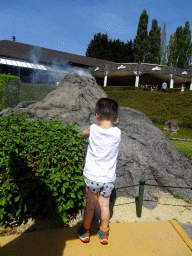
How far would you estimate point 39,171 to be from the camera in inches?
109

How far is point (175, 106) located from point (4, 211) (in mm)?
18562

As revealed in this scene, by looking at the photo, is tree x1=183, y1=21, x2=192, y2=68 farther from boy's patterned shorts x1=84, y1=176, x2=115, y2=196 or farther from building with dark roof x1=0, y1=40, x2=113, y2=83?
boy's patterned shorts x1=84, y1=176, x2=115, y2=196

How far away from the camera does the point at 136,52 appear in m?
41.3

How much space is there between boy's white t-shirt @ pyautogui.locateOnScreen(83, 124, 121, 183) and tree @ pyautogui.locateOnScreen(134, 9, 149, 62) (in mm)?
41399

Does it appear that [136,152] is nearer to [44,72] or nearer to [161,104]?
[161,104]

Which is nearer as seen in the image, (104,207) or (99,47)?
(104,207)

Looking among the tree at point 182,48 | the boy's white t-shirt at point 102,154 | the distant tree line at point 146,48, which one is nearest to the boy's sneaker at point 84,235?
the boy's white t-shirt at point 102,154

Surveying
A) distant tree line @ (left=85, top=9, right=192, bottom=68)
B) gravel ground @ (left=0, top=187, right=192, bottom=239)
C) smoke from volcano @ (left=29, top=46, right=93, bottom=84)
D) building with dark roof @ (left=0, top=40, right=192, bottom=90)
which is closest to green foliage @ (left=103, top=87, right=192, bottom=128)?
smoke from volcano @ (left=29, top=46, right=93, bottom=84)

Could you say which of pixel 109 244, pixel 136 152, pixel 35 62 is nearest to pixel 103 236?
pixel 109 244

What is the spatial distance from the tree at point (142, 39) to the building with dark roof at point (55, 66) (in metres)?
7.54

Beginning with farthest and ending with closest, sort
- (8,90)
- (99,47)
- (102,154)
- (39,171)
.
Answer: (99,47)
(8,90)
(39,171)
(102,154)

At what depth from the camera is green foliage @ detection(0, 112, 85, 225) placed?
2791mm

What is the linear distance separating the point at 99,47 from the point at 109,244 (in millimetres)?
45529

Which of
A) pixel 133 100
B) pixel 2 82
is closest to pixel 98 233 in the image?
pixel 2 82
